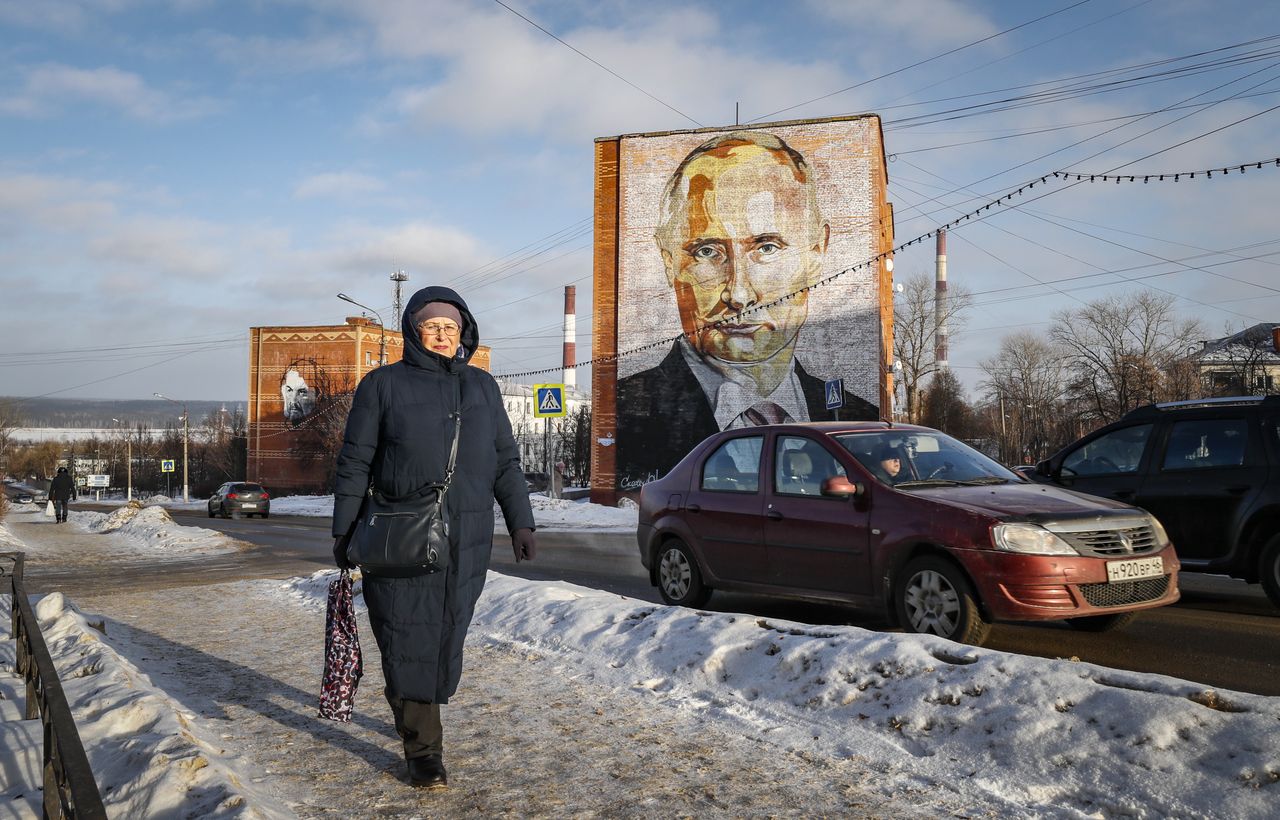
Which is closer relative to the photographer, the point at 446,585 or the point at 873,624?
the point at 446,585

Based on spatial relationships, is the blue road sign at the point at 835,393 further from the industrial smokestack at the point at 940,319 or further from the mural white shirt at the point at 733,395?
the industrial smokestack at the point at 940,319

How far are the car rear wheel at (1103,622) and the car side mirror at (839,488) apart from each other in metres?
1.77

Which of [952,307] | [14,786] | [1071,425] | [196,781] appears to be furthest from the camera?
[952,307]

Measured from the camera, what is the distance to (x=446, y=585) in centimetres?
398

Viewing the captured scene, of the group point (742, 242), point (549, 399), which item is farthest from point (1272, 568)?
point (742, 242)

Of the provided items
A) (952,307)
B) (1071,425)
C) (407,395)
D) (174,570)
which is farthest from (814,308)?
(952,307)

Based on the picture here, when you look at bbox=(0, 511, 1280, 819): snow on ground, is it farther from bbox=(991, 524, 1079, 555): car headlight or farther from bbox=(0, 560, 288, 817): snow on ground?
bbox=(991, 524, 1079, 555): car headlight

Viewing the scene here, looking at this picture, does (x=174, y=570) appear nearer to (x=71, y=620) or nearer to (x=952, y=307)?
(x=71, y=620)

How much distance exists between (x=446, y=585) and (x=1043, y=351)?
89.0 meters

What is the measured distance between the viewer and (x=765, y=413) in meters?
34.7

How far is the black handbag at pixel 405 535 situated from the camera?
3.82m

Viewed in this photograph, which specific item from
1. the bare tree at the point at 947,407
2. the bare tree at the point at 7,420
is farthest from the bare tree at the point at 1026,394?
the bare tree at the point at 7,420

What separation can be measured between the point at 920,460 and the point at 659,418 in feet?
95.7

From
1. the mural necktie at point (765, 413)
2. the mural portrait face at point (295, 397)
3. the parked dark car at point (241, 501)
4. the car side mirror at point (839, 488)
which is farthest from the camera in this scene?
the mural portrait face at point (295, 397)
